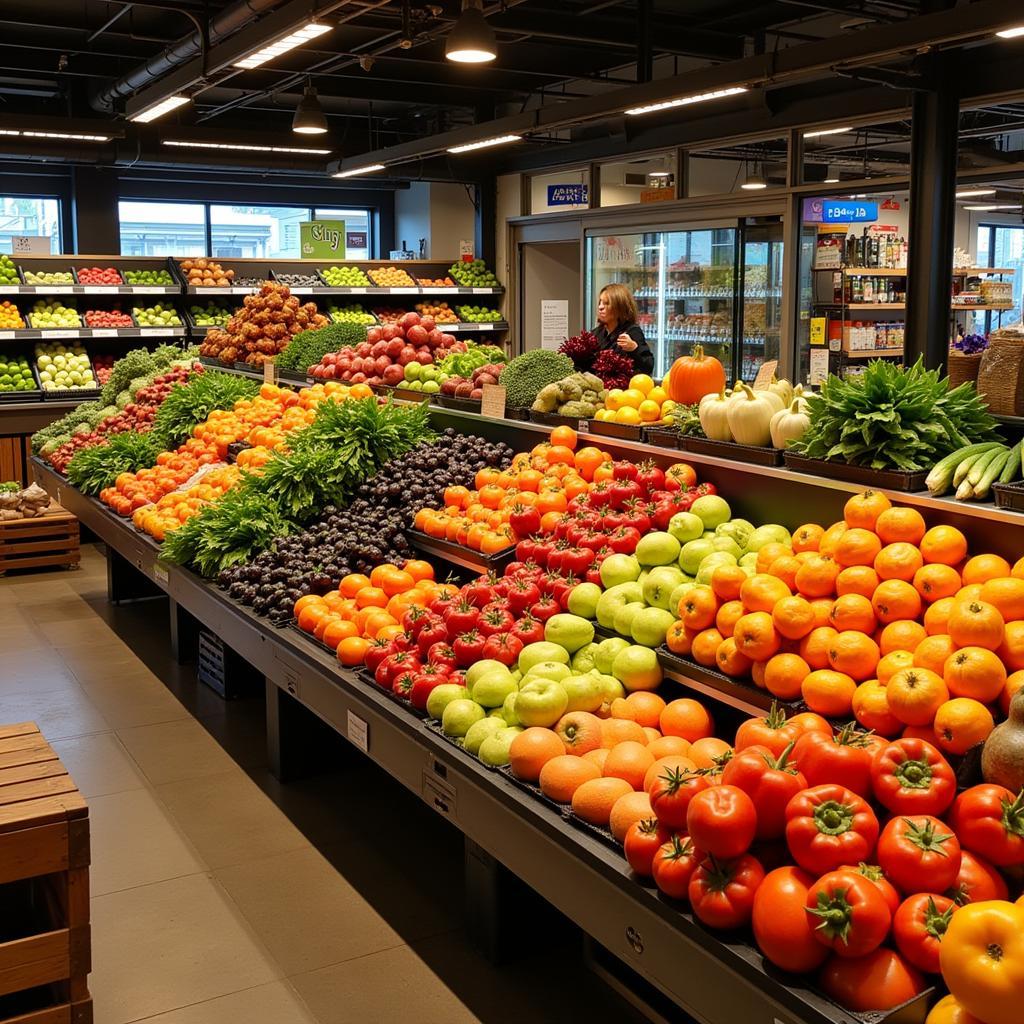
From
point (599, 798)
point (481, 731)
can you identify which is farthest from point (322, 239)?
point (599, 798)

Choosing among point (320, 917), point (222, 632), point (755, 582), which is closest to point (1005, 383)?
point (755, 582)

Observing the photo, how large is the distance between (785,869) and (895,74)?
620cm

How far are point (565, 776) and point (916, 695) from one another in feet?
2.70

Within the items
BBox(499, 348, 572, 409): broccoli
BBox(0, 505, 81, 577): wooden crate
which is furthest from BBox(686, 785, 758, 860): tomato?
BBox(0, 505, 81, 577): wooden crate

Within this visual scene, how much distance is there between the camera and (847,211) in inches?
339

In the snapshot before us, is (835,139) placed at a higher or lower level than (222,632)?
higher

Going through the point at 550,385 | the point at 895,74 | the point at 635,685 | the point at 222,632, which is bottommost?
the point at 222,632

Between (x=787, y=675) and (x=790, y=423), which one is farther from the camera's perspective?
(x=790, y=423)

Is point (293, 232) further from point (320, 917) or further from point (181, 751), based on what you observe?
point (320, 917)

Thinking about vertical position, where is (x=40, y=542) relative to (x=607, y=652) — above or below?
below

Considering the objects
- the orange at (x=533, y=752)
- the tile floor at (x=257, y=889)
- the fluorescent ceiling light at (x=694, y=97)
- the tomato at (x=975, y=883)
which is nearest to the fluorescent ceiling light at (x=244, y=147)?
the fluorescent ceiling light at (x=694, y=97)

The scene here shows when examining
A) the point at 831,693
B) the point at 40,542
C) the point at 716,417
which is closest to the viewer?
the point at 831,693

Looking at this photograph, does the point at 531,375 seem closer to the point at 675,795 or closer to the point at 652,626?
the point at 652,626

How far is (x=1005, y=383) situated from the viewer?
3900 millimetres
